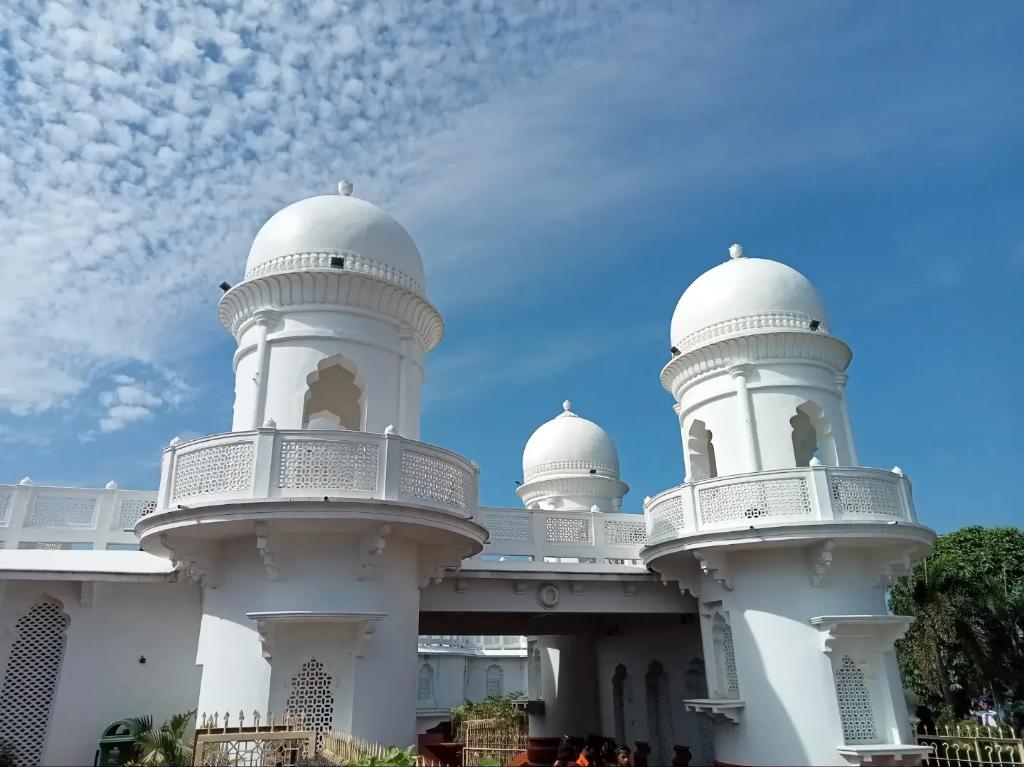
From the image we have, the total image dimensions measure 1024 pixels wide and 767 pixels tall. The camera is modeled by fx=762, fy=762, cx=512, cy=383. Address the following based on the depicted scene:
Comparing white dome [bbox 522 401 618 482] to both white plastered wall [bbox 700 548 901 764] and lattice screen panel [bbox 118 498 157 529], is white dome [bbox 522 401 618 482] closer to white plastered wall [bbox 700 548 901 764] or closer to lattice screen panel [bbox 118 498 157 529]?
white plastered wall [bbox 700 548 901 764]

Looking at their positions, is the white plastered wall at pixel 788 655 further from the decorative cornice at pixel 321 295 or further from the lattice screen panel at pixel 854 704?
the decorative cornice at pixel 321 295

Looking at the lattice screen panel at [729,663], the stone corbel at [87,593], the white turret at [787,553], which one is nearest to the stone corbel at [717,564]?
the white turret at [787,553]

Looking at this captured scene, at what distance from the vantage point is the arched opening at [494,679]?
3722 centimetres

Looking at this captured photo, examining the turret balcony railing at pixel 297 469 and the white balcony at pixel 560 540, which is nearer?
the turret balcony railing at pixel 297 469

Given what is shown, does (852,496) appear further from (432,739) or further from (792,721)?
(432,739)

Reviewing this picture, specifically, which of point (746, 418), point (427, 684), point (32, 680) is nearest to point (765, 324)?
point (746, 418)

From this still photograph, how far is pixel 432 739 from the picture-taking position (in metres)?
18.5

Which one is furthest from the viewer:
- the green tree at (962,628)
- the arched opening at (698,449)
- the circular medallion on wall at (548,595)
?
the green tree at (962,628)

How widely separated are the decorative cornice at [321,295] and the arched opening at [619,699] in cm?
1153

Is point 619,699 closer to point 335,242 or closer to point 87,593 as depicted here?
point 87,593

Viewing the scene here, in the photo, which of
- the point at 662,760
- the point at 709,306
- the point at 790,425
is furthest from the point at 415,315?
the point at 662,760

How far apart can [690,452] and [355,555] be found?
8.65 metres

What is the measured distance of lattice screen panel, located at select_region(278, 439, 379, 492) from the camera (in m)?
11.0

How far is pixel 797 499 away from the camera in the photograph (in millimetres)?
13766
